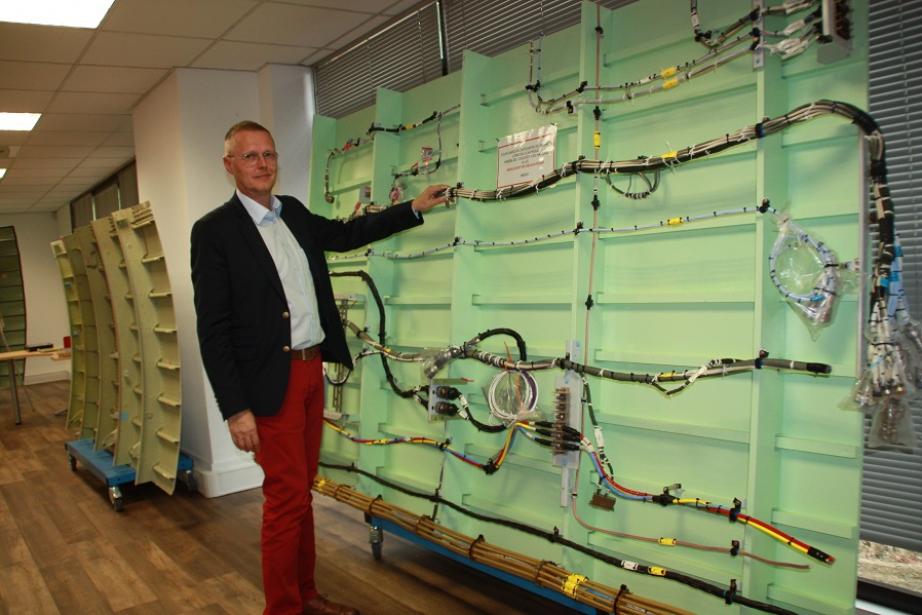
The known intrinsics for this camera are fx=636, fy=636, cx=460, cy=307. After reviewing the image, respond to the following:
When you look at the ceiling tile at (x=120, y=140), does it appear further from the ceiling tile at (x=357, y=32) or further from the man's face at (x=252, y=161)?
the man's face at (x=252, y=161)

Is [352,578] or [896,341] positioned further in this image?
[352,578]

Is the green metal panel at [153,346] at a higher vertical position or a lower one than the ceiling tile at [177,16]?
lower

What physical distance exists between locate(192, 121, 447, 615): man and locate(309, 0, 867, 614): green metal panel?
754 millimetres

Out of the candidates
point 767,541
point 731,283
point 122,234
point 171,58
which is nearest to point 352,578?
point 767,541

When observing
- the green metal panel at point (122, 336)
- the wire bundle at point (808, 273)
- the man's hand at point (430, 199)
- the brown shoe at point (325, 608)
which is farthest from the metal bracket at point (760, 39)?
the green metal panel at point (122, 336)

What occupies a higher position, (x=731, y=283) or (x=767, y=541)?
(x=731, y=283)

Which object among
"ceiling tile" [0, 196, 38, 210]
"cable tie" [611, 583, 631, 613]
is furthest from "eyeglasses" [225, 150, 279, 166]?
"ceiling tile" [0, 196, 38, 210]

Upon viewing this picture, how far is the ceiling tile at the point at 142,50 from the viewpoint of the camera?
4.00 metres

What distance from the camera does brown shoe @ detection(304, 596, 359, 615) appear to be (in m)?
2.63

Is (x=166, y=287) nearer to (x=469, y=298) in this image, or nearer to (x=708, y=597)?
(x=469, y=298)

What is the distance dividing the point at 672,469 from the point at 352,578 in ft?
5.58

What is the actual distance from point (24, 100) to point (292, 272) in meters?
4.17

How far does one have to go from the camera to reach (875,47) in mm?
2275

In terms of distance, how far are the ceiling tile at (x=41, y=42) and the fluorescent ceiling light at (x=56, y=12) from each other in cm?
10
